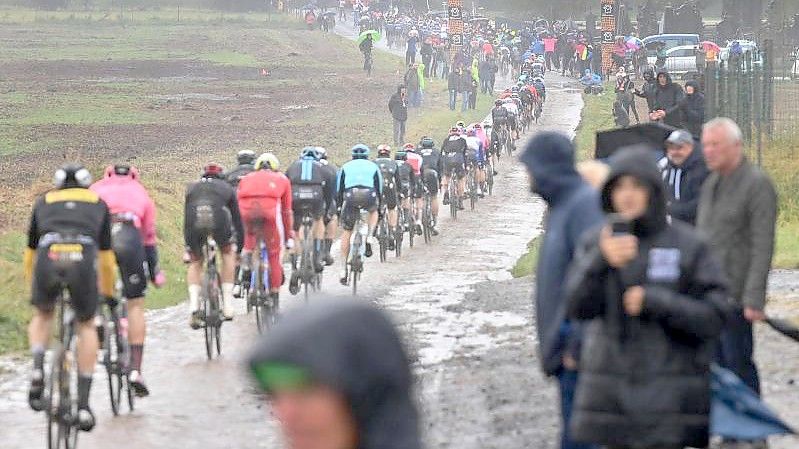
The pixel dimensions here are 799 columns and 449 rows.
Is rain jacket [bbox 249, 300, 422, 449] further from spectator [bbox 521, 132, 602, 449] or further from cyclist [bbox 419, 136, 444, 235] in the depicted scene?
cyclist [bbox 419, 136, 444, 235]

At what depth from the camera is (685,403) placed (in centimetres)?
670

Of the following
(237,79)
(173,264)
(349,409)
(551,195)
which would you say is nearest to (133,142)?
(173,264)

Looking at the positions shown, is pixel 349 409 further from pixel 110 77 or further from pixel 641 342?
pixel 110 77

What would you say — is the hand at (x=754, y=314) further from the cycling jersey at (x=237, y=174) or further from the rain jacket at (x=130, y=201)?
the cycling jersey at (x=237, y=174)

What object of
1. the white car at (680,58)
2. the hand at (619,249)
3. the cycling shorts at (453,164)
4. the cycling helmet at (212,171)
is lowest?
the cycling shorts at (453,164)

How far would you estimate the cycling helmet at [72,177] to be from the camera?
10.7 metres

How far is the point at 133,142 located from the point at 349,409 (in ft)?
138

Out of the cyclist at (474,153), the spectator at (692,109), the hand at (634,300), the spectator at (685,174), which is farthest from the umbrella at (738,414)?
the cyclist at (474,153)

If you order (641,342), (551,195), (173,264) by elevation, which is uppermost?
(551,195)

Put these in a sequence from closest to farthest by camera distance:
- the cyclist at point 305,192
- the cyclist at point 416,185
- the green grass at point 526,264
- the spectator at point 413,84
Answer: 1. the cyclist at point 305,192
2. the green grass at point 526,264
3. the cyclist at point 416,185
4. the spectator at point 413,84

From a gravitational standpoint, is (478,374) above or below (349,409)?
below

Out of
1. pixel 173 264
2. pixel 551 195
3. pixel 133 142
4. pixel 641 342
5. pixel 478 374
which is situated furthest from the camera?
pixel 133 142

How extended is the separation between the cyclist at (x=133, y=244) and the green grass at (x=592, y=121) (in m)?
26.5

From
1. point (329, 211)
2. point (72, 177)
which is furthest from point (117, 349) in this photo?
point (329, 211)
